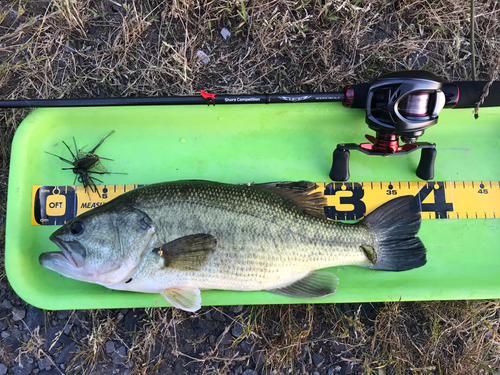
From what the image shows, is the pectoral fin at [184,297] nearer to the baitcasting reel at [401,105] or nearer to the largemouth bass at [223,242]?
the largemouth bass at [223,242]

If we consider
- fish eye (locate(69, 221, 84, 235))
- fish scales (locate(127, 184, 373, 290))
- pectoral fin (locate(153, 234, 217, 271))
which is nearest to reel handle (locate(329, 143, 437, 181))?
fish scales (locate(127, 184, 373, 290))

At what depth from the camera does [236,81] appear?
287 cm

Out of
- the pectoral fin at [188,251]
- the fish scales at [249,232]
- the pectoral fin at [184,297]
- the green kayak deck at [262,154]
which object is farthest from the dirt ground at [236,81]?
the pectoral fin at [188,251]

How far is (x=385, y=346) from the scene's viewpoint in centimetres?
262

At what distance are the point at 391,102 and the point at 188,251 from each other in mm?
1643

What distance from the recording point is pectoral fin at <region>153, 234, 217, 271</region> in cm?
205

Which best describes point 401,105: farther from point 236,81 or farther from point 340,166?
point 236,81

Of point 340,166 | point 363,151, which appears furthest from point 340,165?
point 363,151

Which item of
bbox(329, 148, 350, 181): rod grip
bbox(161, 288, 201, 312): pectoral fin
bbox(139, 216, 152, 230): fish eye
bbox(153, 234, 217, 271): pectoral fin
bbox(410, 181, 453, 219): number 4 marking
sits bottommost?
bbox(161, 288, 201, 312): pectoral fin

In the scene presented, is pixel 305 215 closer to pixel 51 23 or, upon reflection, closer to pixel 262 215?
pixel 262 215

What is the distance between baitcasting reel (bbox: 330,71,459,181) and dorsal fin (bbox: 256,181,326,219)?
47 cm

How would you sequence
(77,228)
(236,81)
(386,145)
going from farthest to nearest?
1. (236,81)
2. (386,145)
3. (77,228)

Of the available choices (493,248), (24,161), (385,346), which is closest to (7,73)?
(24,161)

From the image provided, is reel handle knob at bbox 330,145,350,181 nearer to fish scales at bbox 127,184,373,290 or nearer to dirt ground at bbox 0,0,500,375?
fish scales at bbox 127,184,373,290
